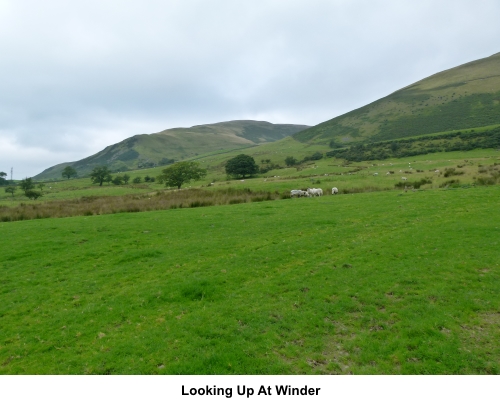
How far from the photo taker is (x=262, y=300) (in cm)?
970

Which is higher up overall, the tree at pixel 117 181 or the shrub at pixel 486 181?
the tree at pixel 117 181

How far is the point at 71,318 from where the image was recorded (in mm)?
9336

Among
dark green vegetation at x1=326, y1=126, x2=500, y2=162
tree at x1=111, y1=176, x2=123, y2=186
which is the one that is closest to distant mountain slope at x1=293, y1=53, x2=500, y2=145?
dark green vegetation at x1=326, y1=126, x2=500, y2=162

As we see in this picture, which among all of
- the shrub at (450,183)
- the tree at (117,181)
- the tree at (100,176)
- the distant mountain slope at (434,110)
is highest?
the distant mountain slope at (434,110)

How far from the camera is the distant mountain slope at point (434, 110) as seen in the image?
449 feet

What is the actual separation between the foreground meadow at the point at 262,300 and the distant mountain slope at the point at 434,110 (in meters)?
140

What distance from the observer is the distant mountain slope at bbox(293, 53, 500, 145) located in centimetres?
13688

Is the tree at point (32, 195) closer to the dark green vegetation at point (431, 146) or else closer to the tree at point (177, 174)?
the tree at point (177, 174)

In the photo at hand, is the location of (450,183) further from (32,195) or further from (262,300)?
(32,195)

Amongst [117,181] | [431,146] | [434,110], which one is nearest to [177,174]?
[117,181]

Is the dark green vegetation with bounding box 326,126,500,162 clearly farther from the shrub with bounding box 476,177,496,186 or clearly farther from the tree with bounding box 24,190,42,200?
the tree with bounding box 24,190,42,200

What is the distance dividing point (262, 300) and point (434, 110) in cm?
18003

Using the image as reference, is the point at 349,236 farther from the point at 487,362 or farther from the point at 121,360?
the point at 121,360

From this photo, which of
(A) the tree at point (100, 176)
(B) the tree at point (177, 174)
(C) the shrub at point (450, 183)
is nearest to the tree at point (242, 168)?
(B) the tree at point (177, 174)
